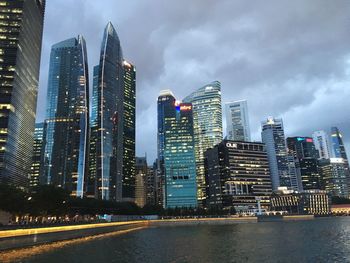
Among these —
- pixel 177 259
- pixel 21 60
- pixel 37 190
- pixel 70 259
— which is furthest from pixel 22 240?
pixel 21 60

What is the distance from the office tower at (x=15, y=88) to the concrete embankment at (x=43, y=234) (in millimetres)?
58824

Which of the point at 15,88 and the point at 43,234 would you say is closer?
the point at 43,234

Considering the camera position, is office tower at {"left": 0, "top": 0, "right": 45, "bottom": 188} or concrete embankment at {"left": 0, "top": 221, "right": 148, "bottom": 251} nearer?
concrete embankment at {"left": 0, "top": 221, "right": 148, "bottom": 251}

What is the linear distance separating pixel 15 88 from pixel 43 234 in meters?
110

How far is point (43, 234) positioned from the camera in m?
86.3

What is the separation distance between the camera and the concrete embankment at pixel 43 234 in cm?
6856

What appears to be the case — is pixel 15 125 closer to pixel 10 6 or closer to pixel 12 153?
pixel 12 153

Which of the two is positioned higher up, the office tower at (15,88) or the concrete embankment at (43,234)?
the office tower at (15,88)

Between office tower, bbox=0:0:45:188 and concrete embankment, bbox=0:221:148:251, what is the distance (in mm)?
58824

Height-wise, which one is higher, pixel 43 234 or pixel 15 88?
pixel 15 88

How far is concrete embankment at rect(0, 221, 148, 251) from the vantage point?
Result: 225ft

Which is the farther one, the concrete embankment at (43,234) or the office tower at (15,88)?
the office tower at (15,88)

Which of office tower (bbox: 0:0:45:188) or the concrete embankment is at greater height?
office tower (bbox: 0:0:45:188)

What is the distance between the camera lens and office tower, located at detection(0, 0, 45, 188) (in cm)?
16638
